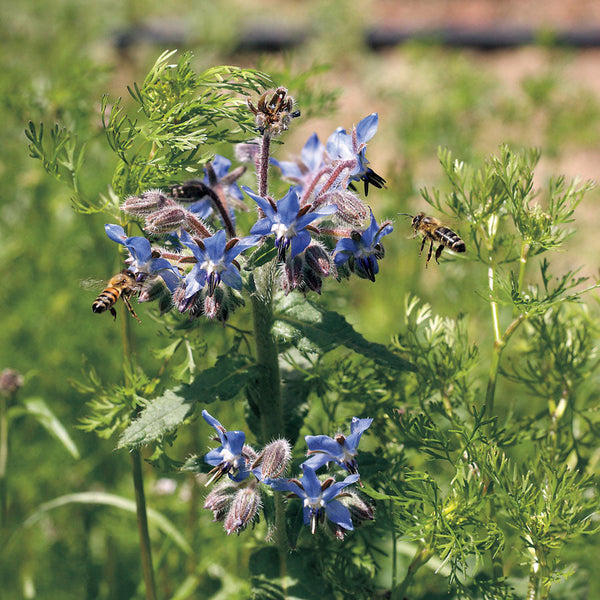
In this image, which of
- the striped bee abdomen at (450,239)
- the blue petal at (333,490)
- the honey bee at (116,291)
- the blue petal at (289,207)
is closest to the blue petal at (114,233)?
the honey bee at (116,291)

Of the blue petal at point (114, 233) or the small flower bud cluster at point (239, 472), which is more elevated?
the blue petal at point (114, 233)

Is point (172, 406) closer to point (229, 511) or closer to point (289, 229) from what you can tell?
point (229, 511)

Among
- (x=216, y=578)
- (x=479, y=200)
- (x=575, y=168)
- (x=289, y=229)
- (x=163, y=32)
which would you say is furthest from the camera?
(x=163, y=32)

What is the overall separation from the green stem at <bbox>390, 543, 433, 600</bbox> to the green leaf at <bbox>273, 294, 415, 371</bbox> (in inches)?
18.0

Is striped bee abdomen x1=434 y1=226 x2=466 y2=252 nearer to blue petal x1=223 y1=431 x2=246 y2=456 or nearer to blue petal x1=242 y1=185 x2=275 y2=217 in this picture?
blue petal x1=242 y1=185 x2=275 y2=217

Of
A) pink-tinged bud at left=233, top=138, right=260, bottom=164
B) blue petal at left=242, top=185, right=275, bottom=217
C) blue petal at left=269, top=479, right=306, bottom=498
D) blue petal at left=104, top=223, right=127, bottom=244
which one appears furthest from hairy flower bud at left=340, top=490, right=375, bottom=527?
pink-tinged bud at left=233, top=138, right=260, bottom=164

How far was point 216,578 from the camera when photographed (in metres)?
2.51

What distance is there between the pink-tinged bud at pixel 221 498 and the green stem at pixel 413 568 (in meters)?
0.45

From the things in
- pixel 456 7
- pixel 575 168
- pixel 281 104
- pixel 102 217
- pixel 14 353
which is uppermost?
pixel 456 7

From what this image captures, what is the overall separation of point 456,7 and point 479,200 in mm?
8992

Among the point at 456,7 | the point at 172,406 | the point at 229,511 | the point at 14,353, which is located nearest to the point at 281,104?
the point at 172,406

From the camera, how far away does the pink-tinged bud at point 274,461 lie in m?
1.46

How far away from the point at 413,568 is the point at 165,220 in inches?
40.5

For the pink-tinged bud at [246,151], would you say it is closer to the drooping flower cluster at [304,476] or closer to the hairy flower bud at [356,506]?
the drooping flower cluster at [304,476]
